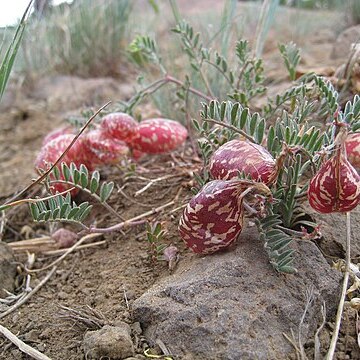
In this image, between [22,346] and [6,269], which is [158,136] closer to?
[6,269]

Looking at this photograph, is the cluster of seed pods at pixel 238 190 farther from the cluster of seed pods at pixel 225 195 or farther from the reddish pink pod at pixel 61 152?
the reddish pink pod at pixel 61 152

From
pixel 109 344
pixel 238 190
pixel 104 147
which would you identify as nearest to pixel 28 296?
pixel 109 344

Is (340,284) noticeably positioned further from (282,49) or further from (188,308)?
(282,49)

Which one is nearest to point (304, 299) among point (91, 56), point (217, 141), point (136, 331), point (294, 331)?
point (294, 331)

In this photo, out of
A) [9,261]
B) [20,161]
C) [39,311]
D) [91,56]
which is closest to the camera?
[39,311]

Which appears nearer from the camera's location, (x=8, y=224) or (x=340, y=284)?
(x=340, y=284)

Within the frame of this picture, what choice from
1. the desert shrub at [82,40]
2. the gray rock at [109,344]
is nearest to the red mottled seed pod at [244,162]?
the gray rock at [109,344]

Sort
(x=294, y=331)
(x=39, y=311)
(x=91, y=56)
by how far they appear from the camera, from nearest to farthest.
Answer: (x=294, y=331), (x=39, y=311), (x=91, y=56)
